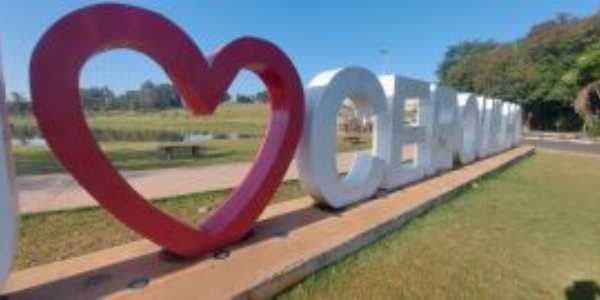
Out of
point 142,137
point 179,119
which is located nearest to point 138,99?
point 179,119

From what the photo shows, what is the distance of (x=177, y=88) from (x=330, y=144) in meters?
2.80

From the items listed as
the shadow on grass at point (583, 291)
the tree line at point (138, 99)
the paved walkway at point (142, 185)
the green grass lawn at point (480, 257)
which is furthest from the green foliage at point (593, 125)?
the tree line at point (138, 99)

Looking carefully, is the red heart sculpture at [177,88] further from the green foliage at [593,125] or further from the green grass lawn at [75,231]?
the green foliage at [593,125]

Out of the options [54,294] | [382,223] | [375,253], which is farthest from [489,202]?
[54,294]

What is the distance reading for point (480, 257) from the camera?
5.64 metres

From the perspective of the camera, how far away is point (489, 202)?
8.86 m

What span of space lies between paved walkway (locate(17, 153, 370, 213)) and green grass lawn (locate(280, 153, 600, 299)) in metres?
4.73

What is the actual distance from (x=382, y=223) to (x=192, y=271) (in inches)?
119

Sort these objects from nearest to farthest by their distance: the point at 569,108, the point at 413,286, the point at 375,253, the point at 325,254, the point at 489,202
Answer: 1. the point at 413,286
2. the point at 325,254
3. the point at 375,253
4. the point at 489,202
5. the point at 569,108

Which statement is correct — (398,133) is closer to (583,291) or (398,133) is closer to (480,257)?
(480,257)

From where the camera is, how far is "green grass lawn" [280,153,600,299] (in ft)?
15.0

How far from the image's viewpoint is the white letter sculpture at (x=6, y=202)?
3400 mm

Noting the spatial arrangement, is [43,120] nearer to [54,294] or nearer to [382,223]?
Result: [54,294]

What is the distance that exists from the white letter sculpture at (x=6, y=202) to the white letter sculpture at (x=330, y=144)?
12.4ft
